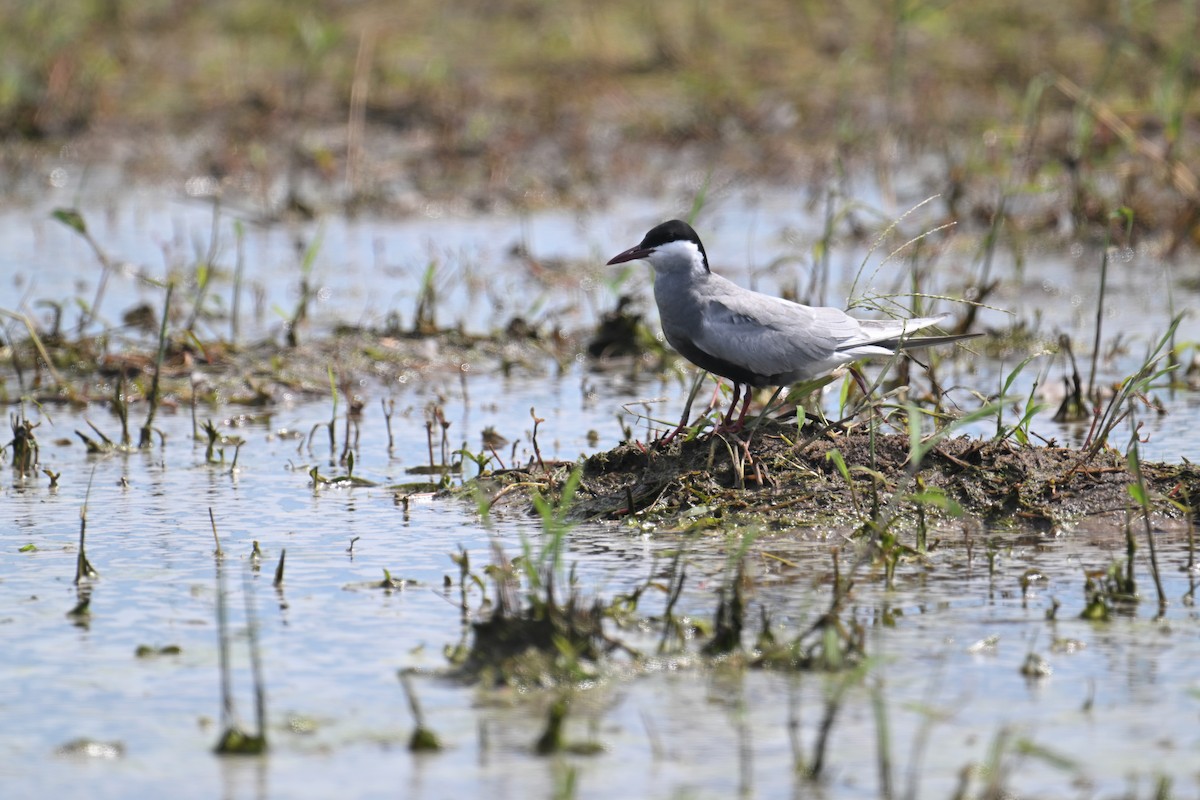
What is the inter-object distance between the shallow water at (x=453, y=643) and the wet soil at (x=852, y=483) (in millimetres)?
137

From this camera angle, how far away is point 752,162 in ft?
46.7

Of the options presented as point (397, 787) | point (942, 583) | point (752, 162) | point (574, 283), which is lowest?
point (397, 787)

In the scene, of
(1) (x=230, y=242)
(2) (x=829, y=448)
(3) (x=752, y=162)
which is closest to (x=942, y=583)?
(2) (x=829, y=448)

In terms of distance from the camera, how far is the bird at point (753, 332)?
639 centimetres

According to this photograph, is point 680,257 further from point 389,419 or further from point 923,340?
point 389,419

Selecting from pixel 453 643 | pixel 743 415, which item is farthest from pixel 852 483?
pixel 453 643

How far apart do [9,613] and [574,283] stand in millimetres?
6130

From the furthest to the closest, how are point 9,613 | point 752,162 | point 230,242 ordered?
1. point 752,162
2. point 230,242
3. point 9,613

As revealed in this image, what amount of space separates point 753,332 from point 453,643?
6.74 ft

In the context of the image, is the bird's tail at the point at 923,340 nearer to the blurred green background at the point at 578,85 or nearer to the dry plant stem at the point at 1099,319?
the dry plant stem at the point at 1099,319

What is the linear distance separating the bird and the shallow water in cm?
74

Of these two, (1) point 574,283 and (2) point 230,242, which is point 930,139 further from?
(2) point 230,242

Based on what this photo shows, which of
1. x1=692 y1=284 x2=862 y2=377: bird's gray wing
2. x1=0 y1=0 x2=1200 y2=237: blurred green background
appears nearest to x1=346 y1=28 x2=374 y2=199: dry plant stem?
x1=0 y1=0 x2=1200 y2=237: blurred green background

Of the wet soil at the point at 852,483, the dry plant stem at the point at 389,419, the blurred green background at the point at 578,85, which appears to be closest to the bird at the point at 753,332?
the wet soil at the point at 852,483
